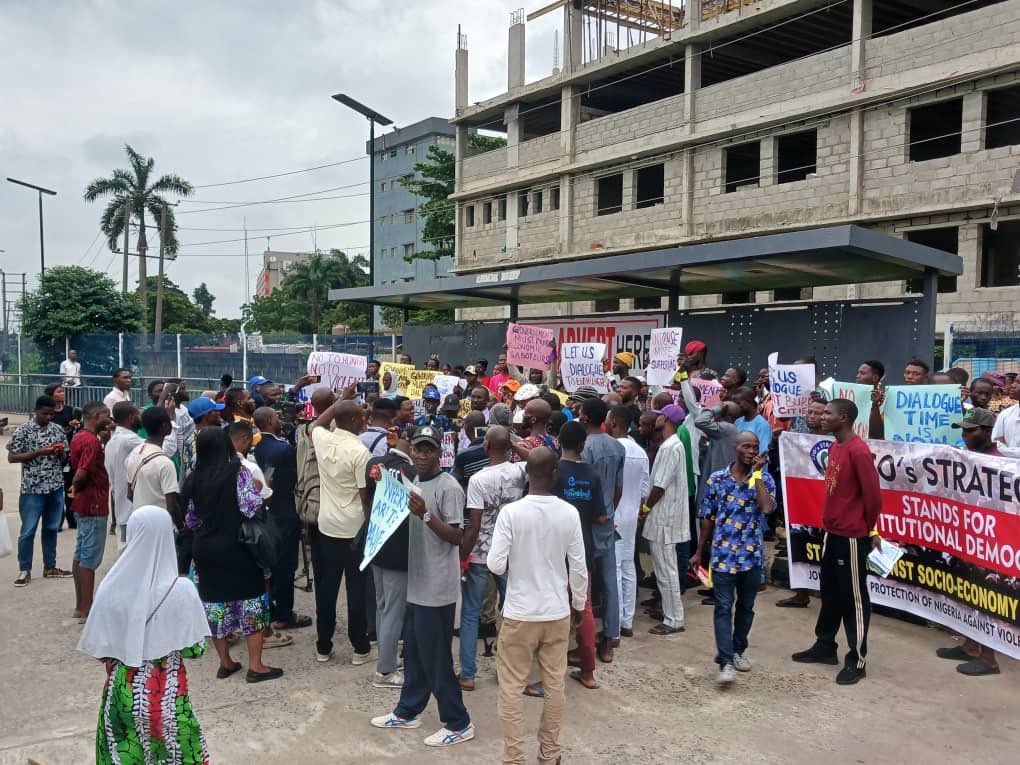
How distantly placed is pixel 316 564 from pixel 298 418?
2.98 meters

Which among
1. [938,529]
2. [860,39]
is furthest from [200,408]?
[860,39]

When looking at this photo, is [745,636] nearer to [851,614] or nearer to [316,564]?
[851,614]

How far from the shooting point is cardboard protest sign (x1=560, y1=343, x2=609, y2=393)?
11258 mm

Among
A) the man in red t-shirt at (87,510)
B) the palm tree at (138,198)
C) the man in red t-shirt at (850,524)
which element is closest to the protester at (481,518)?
the man in red t-shirt at (850,524)

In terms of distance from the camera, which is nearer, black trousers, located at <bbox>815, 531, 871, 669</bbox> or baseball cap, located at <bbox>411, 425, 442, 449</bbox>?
baseball cap, located at <bbox>411, 425, 442, 449</bbox>

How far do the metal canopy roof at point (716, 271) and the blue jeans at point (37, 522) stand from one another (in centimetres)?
834

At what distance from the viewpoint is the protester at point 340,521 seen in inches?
232

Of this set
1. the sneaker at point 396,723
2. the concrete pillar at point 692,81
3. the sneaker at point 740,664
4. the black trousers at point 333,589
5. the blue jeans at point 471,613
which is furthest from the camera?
the concrete pillar at point 692,81

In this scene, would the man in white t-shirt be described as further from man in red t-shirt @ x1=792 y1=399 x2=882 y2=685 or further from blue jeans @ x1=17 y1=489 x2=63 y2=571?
man in red t-shirt @ x1=792 y1=399 x2=882 y2=685

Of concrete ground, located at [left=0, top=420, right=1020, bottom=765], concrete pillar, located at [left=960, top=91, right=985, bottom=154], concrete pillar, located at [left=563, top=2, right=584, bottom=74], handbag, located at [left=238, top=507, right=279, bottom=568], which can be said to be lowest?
concrete ground, located at [left=0, top=420, right=1020, bottom=765]

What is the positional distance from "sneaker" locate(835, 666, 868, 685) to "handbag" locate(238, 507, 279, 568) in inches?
160

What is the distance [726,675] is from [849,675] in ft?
3.01

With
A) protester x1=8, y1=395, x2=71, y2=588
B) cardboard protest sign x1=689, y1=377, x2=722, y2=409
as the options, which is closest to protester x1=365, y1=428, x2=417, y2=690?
protester x1=8, y1=395, x2=71, y2=588

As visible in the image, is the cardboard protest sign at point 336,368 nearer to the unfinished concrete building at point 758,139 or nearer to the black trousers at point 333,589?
the black trousers at point 333,589
